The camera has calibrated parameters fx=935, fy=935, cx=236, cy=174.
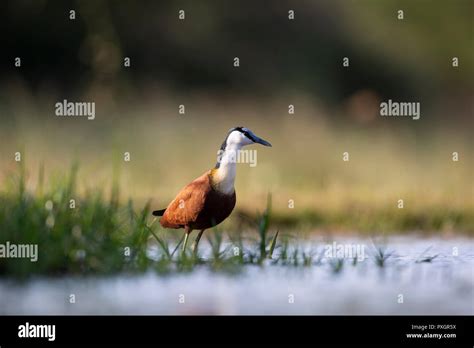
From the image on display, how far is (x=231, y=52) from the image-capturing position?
19.9 m

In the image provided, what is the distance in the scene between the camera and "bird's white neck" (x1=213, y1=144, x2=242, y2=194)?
827 cm

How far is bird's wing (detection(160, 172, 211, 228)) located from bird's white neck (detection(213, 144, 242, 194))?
3.9 inches

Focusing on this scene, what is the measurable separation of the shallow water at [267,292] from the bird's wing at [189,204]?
685 millimetres

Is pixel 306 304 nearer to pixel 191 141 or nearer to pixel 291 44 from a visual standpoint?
pixel 191 141

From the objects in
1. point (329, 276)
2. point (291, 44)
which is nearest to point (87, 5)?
point (291, 44)

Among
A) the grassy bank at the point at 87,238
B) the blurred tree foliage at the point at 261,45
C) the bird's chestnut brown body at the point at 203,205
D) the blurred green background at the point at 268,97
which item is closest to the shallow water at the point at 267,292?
the grassy bank at the point at 87,238

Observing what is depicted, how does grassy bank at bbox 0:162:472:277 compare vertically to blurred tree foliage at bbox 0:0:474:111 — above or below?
below

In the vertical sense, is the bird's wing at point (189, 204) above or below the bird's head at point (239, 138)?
below

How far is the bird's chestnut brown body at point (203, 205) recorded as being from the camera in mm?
8242

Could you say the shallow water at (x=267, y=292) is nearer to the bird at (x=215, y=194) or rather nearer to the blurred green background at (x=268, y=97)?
the bird at (x=215, y=194)

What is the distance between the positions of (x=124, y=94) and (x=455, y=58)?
699cm

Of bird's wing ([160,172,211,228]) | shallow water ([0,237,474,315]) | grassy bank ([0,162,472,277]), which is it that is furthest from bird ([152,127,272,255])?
shallow water ([0,237,474,315])

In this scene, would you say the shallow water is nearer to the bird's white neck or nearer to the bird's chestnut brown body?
the bird's chestnut brown body

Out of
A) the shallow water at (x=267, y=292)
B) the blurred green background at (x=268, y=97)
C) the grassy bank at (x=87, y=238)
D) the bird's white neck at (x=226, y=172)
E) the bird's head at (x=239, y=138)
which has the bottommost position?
the shallow water at (x=267, y=292)
